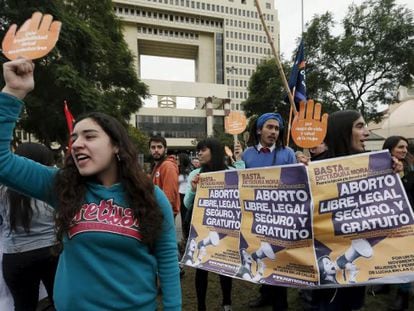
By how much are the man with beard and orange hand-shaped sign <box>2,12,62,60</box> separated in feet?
10.7

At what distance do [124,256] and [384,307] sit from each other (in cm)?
357

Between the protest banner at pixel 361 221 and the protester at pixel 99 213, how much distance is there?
1344 mm

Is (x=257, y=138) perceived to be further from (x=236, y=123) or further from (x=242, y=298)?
(x=236, y=123)

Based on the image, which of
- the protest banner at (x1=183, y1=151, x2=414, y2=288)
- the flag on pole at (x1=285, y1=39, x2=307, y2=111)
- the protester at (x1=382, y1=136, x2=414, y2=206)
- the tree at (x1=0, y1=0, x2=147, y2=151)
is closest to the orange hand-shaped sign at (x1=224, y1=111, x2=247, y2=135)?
the flag on pole at (x1=285, y1=39, x2=307, y2=111)

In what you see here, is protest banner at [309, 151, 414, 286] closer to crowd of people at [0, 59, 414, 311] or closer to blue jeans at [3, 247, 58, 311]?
crowd of people at [0, 59, 414, 311]

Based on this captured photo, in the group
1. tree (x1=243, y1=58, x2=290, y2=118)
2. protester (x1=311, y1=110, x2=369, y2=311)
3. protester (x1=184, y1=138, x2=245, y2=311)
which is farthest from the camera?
tree (x1=243, y1=58, x2=290, y2=118)

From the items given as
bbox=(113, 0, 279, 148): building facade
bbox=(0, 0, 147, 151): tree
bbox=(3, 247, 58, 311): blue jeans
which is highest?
bbox=(113, 0, 279, 148): building facade

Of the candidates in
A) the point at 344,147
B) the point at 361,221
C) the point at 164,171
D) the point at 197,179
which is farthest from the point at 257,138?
the point at 361,221

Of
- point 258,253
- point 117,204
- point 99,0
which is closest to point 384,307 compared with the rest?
point 258,253

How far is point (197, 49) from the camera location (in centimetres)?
9175

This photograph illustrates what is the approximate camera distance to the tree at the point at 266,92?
81.1ft

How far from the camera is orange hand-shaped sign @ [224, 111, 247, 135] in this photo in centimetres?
804

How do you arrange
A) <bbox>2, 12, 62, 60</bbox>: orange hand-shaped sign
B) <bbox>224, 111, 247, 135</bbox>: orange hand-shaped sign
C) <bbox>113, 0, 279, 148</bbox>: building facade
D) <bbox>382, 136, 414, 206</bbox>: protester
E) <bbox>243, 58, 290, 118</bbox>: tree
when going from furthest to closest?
<bbox>113, 0, 279, 148</bbox>: building facade < <bbox>243, 58, 290, 118</bbox>: tree < <bbox>224, 111, 247, 135</bbox>: orange hand-shaped sign < <bbox>382, 136, 414, 206</bbox>: protester < <bbox>2, 12, 62, 60</bbox>: orange hand-shaped sign

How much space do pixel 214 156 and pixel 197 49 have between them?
3576 inches
